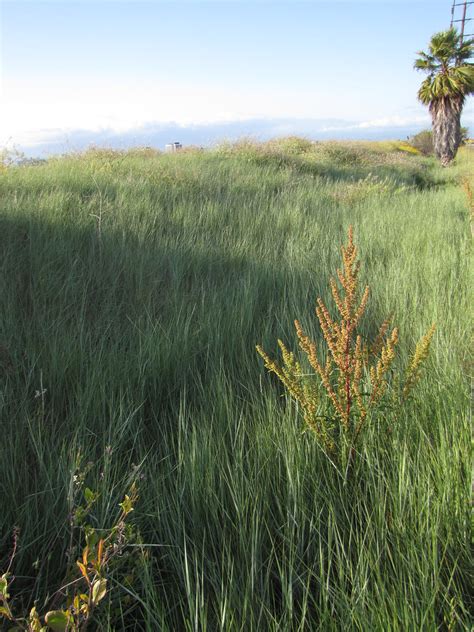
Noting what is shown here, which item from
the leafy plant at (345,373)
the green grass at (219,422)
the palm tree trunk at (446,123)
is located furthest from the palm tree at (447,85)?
the leafy plant at (345,373)

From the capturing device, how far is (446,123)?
62.4 feet

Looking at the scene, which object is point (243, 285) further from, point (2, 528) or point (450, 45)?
point (450, 45)

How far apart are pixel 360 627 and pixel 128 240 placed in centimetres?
340

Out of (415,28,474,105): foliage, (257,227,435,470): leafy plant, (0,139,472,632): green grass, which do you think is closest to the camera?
(0,139,472,632): green grass

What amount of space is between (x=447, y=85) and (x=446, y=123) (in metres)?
1.38

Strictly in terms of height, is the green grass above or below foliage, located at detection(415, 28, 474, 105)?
below

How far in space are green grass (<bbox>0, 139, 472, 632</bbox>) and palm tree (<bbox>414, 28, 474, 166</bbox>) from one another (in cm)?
1610

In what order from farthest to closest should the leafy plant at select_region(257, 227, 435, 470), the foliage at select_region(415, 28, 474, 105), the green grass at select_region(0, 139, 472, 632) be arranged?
the foliage at select_region(415, 28, 474, 105)
the leafy plant at select_region(257, 227, 435, 470)
the green grass at select_region(0, 139, 472, 632)

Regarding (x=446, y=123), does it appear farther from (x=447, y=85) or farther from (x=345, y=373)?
(x=345, y=373)

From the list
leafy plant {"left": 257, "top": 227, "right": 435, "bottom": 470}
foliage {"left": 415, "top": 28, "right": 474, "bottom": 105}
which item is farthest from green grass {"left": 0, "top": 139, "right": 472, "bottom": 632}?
foliage {"left": 415, "top": 28, "right": 474, "bottom": 105}

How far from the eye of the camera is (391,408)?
1.48 meters

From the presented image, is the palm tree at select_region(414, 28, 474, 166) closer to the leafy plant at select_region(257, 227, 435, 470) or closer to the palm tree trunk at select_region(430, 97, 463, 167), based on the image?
the palm tree trunk at select_region(430, 97, 463, 167)

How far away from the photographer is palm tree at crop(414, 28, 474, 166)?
59.0 ft

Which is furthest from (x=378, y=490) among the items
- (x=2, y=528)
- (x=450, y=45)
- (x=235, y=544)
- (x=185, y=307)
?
(x=450, y=45)
